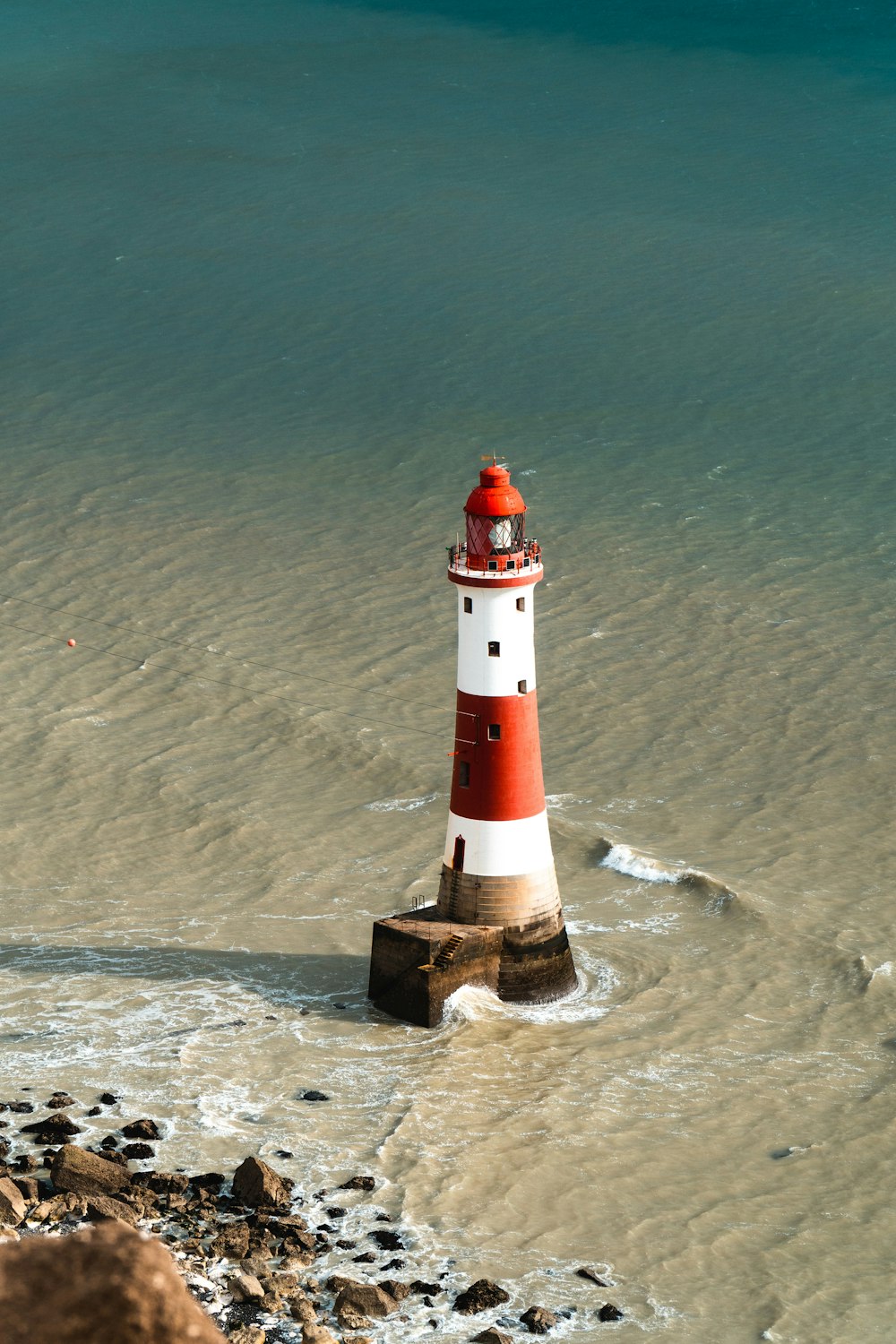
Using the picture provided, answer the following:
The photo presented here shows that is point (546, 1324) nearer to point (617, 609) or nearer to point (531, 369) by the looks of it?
point (617, 609)

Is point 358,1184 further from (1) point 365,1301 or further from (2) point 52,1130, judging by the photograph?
(2) point 52,1130

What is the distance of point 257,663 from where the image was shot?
3316 centimetres

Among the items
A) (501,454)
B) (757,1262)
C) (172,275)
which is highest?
(172,275)

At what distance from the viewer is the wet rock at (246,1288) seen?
1474cm

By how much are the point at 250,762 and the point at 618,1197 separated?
43.1ft

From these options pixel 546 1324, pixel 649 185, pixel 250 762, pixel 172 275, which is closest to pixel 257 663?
pixel 250 762

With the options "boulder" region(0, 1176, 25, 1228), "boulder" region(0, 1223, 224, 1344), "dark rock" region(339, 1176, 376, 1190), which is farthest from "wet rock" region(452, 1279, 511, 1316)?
"boulder" region(0, 1223, 224, 1344)

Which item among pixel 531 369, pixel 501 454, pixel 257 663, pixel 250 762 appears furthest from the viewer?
pixel 531 369

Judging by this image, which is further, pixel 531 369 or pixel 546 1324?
pixel 531 369

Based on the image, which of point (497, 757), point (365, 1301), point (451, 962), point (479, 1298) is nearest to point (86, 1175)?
point (365, 1301)

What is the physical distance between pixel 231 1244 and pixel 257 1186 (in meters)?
1.00

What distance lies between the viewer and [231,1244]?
1558cm

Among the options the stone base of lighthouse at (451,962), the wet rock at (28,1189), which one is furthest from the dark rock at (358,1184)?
the stone base of lighthouse at (451,962)

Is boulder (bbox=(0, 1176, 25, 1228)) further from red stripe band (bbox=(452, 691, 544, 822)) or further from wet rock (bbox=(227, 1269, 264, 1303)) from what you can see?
red stripe band (bbox=(452, 691, 544, 822))
